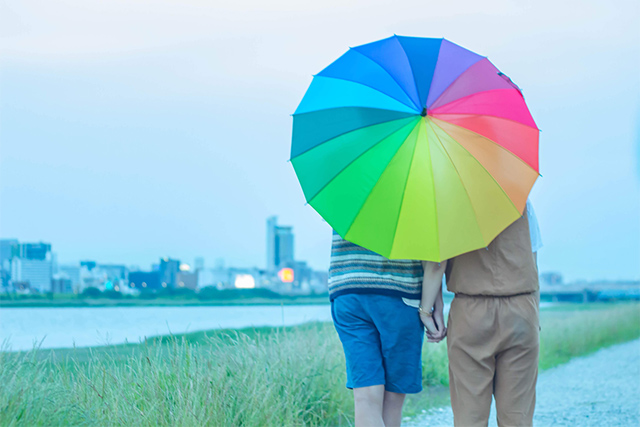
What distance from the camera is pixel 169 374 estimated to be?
14.5 ft

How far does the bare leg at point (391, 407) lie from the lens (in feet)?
10.7

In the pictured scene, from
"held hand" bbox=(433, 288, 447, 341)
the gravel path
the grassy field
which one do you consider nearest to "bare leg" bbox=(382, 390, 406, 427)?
"held hand" bbox=(433, 288, 447, 341)

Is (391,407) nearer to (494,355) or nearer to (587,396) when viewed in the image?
(494,355)

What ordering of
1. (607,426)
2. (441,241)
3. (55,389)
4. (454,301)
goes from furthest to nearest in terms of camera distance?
(607,426)
(55,389)
(454,301)
(441,241)

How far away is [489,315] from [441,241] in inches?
16.6

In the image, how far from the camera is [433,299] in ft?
10.0

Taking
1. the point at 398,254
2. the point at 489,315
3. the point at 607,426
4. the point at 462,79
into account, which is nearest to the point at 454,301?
the point at 489,315

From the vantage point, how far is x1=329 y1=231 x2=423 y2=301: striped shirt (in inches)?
120

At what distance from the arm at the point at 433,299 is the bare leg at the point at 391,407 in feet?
1.25

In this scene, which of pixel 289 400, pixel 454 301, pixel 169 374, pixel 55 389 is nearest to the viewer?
pixel 454 301

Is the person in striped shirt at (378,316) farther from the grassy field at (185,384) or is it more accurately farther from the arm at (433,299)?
the grassy field at (185,384)

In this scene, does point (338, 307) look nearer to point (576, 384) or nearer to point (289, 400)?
point (289, 400)

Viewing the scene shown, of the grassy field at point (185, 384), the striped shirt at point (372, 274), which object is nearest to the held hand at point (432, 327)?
the striped shirt at point (372, 274)

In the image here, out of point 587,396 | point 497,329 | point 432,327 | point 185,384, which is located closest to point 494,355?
point 497,329
